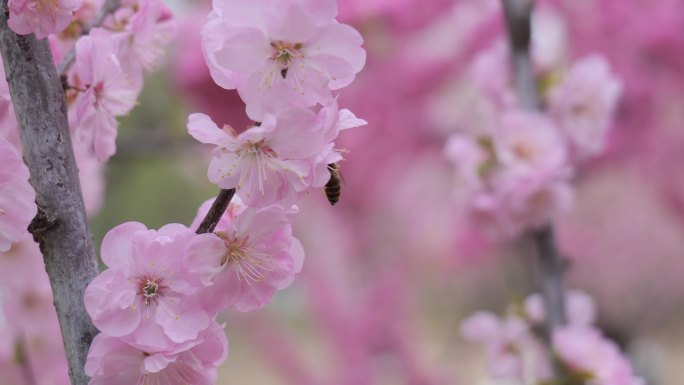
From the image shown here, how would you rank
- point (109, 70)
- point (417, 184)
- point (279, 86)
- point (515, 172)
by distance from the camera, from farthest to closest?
point (417, 184) → point (515, 172) → point (109, 70) → point (279, 86)

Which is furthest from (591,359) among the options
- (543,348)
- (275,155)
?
(275,155)

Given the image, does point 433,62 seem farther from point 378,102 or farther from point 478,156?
point 478,156

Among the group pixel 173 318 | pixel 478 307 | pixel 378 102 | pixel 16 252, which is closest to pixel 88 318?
pixel 173 318

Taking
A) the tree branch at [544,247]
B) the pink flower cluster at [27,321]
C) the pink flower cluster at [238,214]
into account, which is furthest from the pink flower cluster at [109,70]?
the tree branch at [544,247]

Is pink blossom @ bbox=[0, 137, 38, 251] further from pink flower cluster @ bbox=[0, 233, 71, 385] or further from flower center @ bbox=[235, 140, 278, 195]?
pink flower cluster @ bbox=[0, 233, 71, 385]

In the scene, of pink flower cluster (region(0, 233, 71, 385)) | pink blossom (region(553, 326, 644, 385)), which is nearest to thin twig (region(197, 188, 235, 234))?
pink flower cluster (region(0, 233, 71, 385))

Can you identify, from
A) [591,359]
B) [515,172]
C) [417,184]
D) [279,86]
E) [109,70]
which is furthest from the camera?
[417,184]

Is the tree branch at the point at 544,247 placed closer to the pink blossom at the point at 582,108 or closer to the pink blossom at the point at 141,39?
the pink blossom at the point at 582,108

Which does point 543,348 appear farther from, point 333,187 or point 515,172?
point 333,187

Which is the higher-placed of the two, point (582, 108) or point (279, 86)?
point (582, 108)
